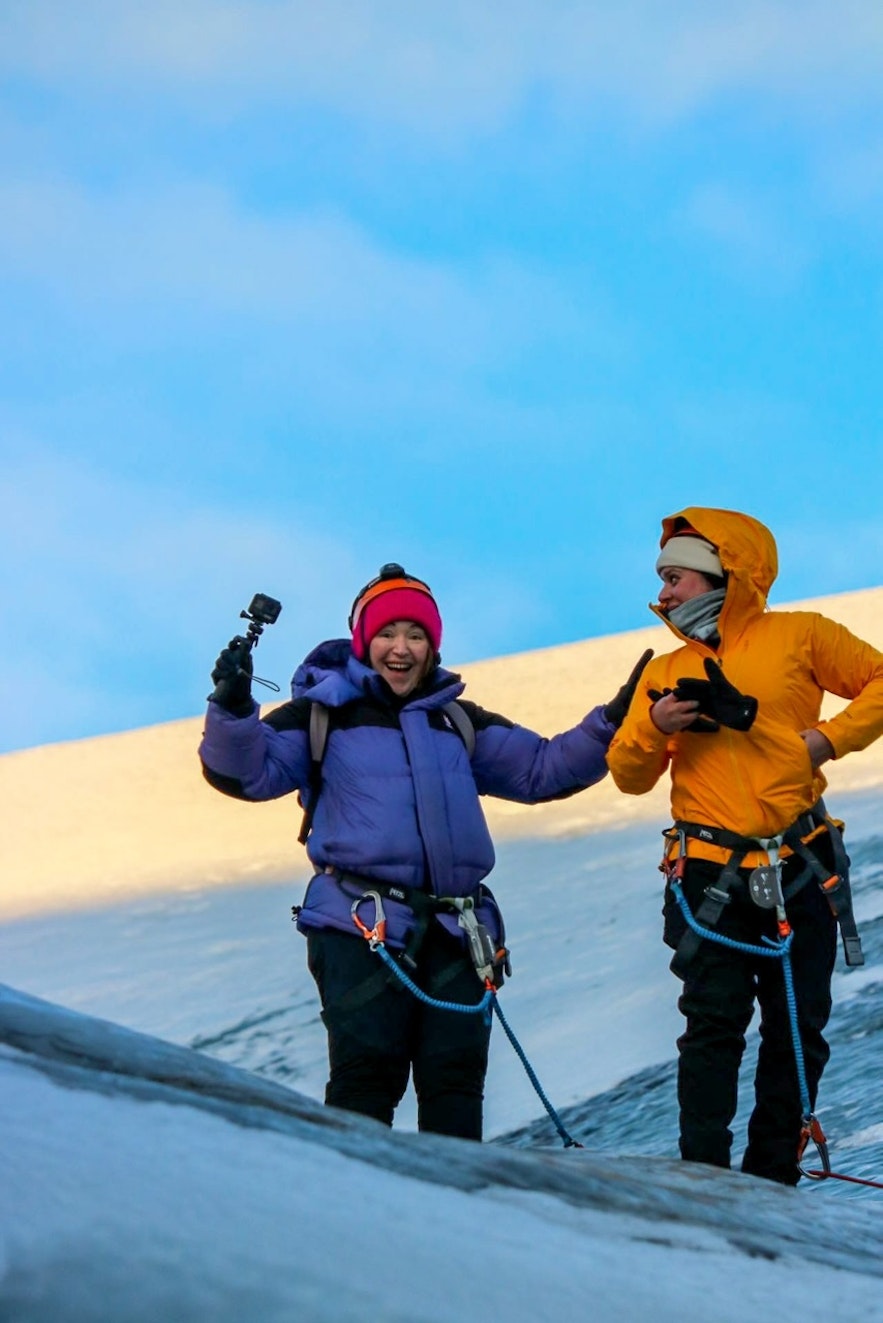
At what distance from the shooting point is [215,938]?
10.0m

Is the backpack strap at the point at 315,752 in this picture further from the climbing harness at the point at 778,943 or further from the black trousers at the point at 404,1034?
the climbing harness at the point at 778,943

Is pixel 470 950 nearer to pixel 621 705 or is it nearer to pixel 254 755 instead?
pixel 254 755

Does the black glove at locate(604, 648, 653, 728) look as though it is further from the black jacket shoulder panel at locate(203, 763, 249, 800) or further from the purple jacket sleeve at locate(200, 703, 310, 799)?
the black jacket shoulder panel at locate(203, 763, 249, 800)

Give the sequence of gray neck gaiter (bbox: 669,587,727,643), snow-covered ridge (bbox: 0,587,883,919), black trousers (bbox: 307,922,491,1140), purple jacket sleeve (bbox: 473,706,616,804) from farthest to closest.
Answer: snow-covered ridge (bbox: 0,587,883,919) < purple jacket sleeve (bbox: 473,706,616,804) < gray neck gaiter (bbox: 669,587,727,643) < black trousers (bbox: 307,922,491,1140)

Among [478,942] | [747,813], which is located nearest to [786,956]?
[747,813]

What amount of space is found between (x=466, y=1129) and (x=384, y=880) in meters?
0.64

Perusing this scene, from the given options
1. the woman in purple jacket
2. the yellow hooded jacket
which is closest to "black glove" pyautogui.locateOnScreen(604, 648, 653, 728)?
the woman in purple jacket

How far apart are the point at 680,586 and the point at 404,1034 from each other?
1.37 meters

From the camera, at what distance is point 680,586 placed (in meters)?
4.42

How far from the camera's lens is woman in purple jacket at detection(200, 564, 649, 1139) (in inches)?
160

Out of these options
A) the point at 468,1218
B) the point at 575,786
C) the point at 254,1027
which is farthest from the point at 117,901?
the point at 468,1218

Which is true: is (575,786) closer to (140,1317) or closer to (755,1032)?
(755,1032)

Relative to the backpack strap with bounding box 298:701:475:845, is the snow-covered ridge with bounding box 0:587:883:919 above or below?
above

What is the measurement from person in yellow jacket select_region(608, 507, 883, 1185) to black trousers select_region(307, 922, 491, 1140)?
→ 53 cm
